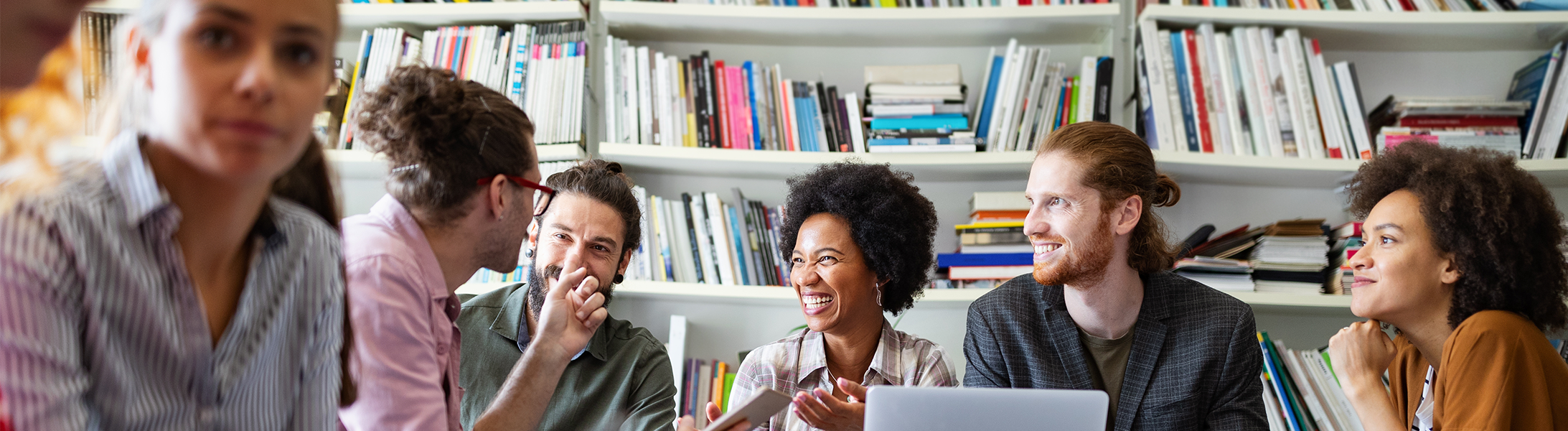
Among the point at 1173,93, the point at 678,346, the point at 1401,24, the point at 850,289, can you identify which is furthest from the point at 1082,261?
the point at 1401,24

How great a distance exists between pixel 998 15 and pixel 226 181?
209 cm

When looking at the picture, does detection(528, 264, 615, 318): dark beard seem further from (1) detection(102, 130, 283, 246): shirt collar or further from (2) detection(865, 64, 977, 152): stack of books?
(1) detection(102, 130, 283, 246): shirt collar

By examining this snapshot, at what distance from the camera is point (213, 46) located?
2.16 feet

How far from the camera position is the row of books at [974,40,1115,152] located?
96.4 inches

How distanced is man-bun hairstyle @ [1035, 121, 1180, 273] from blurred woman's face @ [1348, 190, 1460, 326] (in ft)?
1.27

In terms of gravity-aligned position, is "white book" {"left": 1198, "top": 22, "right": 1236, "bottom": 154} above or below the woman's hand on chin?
above

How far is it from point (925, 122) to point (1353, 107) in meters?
1.15

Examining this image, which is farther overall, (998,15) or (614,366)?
(998,15)

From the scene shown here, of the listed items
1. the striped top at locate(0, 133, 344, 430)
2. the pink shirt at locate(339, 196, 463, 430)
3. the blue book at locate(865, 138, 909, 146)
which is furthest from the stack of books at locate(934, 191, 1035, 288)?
the striped top at locate(0, 133, 344, 430)

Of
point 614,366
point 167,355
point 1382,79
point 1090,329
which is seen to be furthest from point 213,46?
point 1382,79

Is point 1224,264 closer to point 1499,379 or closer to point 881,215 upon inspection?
point 1499,379

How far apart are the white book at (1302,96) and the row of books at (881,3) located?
1.62 ft

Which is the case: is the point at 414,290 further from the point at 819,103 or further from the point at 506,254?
the point at 819,103

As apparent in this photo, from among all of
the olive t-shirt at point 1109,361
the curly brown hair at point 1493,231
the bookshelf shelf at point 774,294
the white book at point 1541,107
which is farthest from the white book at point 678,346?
the white book at point 1541,107
